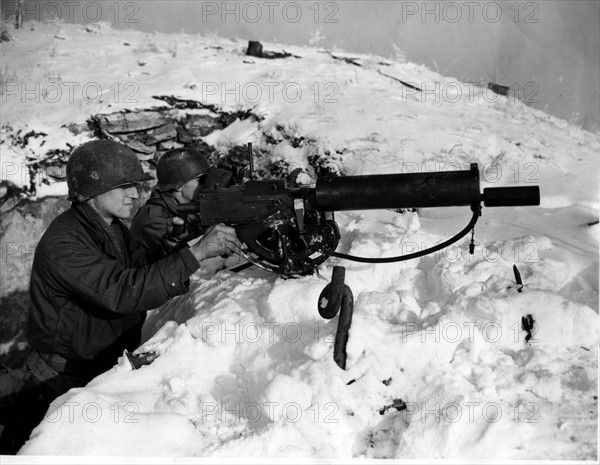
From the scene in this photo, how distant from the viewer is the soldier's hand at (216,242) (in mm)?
3289

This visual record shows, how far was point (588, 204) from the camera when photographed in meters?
4.48

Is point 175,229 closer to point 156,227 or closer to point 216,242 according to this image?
point 216,242

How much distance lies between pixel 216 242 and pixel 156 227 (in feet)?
5.06

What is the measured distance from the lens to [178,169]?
5.18 meters

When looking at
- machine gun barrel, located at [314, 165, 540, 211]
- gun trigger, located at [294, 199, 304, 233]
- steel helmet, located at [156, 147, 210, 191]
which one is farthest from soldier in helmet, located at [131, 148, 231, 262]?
machine gun barrel, located at [314, 165, 540, 211]

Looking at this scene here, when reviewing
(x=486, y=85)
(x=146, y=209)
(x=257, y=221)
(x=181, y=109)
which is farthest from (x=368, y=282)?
(x=486, y=85)

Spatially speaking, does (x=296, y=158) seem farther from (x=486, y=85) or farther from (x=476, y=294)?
(x=486, y=85)

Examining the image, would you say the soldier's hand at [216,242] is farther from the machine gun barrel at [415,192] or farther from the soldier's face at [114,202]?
the soldier's face at [114,202]

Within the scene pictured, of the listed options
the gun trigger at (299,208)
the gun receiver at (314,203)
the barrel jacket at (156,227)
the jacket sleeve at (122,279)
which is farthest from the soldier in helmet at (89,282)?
the gun trigger at (299,208)

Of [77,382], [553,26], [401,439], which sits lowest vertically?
[77,382]

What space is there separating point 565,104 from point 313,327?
27.8ft

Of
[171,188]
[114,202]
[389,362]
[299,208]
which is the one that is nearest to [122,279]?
[114,202]

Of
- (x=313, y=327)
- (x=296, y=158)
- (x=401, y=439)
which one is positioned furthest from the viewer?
(x=296, y=158)

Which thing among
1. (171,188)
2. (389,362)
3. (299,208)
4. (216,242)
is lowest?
(389,362)
